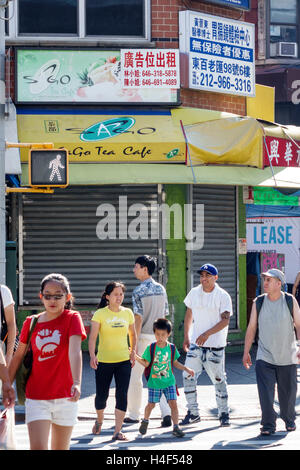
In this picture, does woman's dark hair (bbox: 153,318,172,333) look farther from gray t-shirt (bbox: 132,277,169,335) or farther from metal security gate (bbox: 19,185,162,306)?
metal security gate (bbox: 19,185,162,306)

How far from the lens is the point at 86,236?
54.7 ft

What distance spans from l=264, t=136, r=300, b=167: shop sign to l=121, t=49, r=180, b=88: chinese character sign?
2.18 meters

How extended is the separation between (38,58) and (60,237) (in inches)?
127

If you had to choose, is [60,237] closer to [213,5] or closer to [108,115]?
[108,115]

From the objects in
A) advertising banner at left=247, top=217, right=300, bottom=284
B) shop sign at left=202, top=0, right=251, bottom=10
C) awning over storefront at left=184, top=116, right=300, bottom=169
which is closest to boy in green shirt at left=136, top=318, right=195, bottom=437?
awning over storefront at left=184, top=116, right=300, bottom=169

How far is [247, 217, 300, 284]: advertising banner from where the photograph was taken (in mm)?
22406

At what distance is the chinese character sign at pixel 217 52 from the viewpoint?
17.0m

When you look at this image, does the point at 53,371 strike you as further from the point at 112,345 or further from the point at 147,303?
the point at 147,303

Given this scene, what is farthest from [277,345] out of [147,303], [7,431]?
[7,431]

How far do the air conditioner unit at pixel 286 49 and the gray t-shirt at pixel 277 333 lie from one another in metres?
17.8

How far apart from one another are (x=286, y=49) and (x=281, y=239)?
281 inches

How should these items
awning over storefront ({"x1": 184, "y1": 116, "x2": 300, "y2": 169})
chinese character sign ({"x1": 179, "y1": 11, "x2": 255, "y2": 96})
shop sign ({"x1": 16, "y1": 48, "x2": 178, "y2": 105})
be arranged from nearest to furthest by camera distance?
1. shop sign ({"x1": 16, "y1": 48, "x2": 178, "y2": 105})
2. awning over storefront ({"x1": 184, "y1": 116, "x2": 300, "y2": 169})
3. chinese character sign ({"x1": 179, "y1": 11, "x2": 255, "y2": 96})

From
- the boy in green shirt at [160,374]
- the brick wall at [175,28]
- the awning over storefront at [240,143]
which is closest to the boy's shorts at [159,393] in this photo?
the boy in green shirt at [160,374]

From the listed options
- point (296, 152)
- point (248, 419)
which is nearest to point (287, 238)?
point (296, 152)
